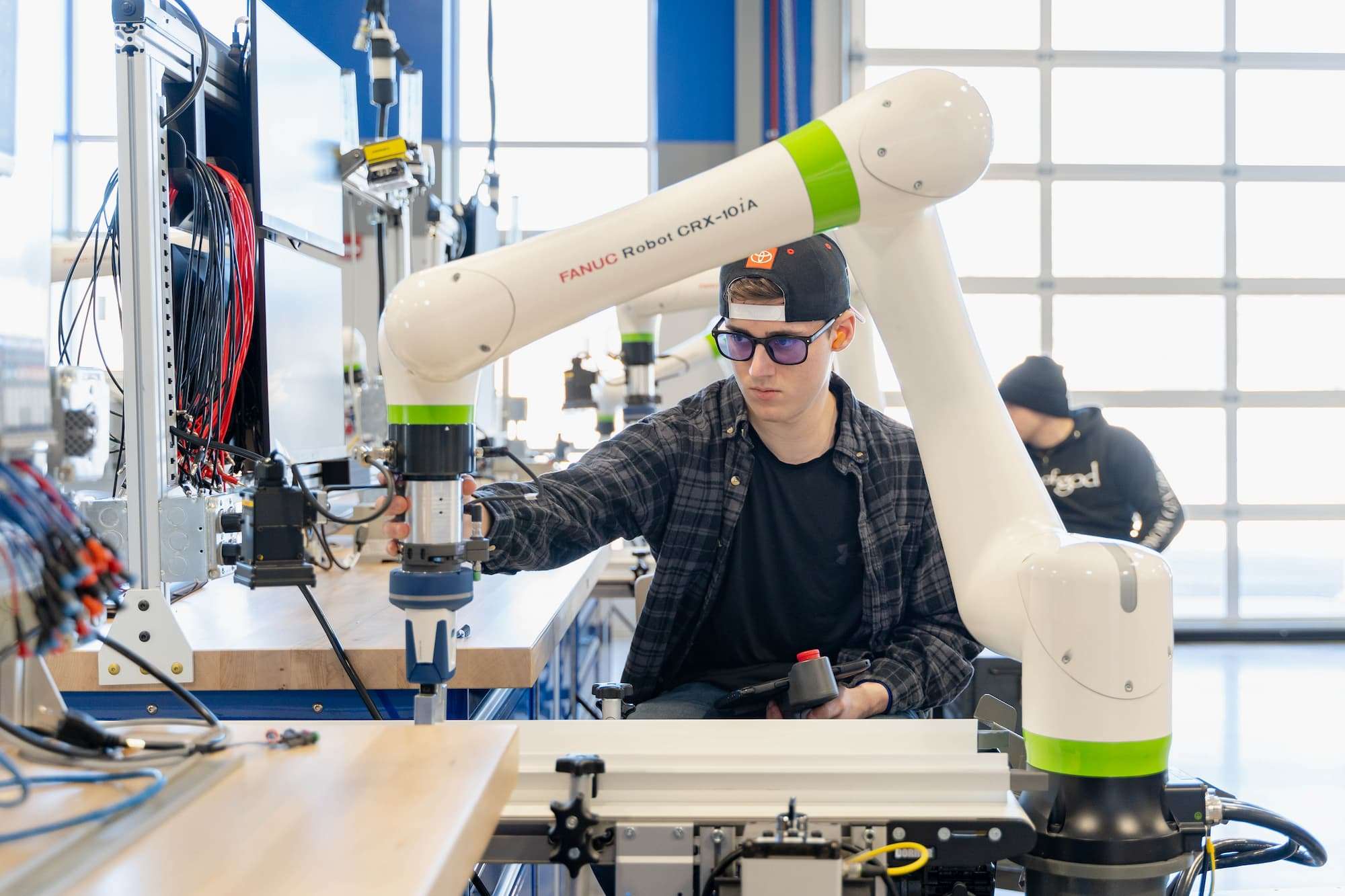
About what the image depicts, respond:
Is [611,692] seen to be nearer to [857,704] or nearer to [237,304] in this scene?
[857,704]

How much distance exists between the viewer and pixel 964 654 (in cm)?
203

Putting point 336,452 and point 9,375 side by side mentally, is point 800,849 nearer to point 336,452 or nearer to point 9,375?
point 9,375

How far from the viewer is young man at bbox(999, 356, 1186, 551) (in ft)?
13.6

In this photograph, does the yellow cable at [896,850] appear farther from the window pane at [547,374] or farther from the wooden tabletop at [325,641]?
the window pane at [547,374]

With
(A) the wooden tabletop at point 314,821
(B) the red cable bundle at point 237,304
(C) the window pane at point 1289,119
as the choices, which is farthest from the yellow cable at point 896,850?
(C) the window pane at point 1289,119

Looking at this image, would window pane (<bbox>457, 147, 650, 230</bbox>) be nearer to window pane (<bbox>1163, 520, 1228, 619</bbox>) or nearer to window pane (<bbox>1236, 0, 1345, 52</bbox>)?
window pane (<bbox>1236, 0, 1345, 52</bbox>)

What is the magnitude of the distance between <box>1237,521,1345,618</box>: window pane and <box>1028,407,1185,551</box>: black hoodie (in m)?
3.26

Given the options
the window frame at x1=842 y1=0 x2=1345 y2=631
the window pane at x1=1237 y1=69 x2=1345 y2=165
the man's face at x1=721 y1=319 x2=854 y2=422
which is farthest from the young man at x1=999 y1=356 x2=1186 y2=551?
the window pane at x1=1237 y1=69 x2=1345 y2=165

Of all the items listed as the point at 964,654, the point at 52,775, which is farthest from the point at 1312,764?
the point at 52,775

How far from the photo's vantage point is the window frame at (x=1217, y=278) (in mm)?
6914

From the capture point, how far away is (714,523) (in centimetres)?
210

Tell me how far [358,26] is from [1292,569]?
20.2 feet

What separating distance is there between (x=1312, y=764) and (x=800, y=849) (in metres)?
4.13

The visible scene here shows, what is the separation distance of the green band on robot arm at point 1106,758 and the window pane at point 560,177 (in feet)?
20.4
